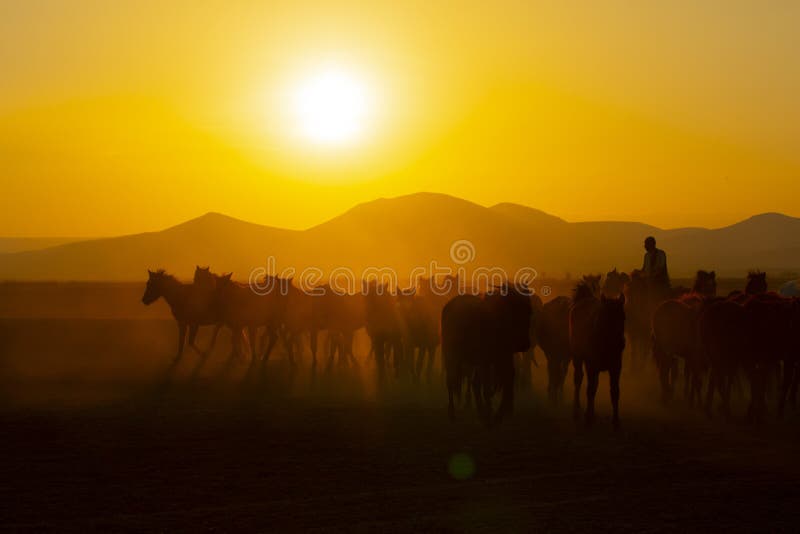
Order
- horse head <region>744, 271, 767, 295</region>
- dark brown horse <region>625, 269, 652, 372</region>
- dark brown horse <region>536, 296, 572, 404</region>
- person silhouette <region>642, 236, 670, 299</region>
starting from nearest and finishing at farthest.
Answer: dark brown horse <region>536, 296, 572, 404</region>
horse head <region>744, 271, 767, 295</region>
person silhouette <region>642, 236, 670, 299</region>
dark brown horse <region>625, 269, 652, 372</region>

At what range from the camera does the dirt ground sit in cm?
1048

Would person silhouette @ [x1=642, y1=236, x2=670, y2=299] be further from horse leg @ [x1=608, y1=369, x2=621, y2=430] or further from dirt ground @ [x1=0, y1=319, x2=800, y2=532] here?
horse leg @ [x1=608, y1=369, x2=621, y2=430]

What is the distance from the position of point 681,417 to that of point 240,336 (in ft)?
50.0

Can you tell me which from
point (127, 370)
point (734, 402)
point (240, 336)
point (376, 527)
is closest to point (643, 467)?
point (376, 527)

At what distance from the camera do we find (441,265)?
194 metres

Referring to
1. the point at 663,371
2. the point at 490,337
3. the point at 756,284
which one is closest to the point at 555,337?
the point at 663,371

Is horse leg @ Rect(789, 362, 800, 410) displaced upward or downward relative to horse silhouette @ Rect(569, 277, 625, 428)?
→ downward

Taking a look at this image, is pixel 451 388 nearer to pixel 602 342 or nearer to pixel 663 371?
pixel 602 342

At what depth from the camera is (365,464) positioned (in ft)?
43.4

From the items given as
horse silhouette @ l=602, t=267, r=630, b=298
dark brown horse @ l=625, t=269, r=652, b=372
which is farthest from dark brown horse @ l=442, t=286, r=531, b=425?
horse silhouette @ l=602, t=267, r=630, b=298

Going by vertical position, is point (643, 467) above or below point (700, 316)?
below

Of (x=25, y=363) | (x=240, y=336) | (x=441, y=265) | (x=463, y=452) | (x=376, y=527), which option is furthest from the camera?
(x=441, y=265)

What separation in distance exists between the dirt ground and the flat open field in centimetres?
4

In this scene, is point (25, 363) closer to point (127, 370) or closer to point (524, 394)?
point (127, 370)
